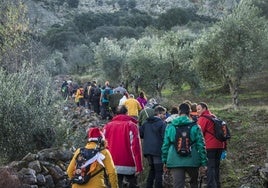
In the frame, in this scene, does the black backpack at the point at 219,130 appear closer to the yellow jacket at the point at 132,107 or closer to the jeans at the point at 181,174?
the jeans at the point at 181,174

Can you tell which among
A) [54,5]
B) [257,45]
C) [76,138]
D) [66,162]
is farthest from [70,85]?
[54,5]

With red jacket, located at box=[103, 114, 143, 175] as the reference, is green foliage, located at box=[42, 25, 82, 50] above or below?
above

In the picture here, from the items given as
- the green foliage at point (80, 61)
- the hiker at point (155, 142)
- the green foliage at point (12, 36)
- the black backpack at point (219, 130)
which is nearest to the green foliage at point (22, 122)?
the hiker at point (155, 142)

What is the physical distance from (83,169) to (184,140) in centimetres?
201

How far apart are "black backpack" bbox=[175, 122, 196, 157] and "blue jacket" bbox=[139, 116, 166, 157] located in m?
1.66

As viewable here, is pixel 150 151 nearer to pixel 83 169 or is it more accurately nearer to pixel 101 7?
pixel 83 169

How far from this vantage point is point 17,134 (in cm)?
1173

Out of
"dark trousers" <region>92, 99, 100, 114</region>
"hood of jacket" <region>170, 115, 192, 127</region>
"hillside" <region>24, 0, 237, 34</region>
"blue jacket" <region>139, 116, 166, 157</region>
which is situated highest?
"hillside" <region>24, 0, 237, 34</region>

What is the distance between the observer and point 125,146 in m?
8.46

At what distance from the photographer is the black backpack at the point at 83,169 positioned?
6.44 metres

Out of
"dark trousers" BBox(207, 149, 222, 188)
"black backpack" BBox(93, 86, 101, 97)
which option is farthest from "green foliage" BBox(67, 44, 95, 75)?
"dark trousers" BBox(207, 149, 222, 188)

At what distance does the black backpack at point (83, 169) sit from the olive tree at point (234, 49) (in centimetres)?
2286

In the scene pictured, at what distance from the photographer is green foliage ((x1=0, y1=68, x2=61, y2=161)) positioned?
38.3 ft

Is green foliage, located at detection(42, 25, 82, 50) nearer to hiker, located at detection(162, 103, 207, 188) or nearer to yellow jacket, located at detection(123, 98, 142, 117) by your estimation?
yellow jacket, located at detection(123, 98, 142, 117)
